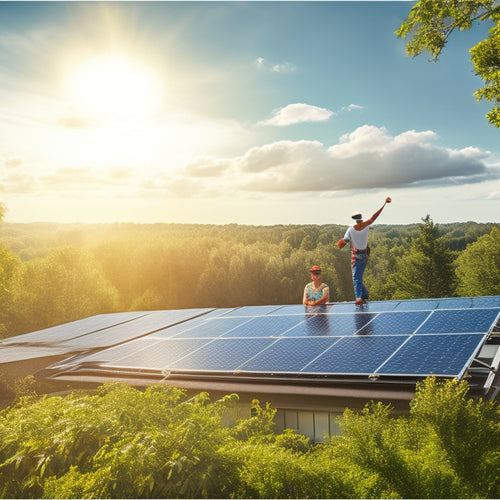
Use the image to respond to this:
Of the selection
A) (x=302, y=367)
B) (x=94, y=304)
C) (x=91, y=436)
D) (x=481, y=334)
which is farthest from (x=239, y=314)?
(x=94, y=304)

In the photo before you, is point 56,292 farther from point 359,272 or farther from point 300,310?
point 359,272

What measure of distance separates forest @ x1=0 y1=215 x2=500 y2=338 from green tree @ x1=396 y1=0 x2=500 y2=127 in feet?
124

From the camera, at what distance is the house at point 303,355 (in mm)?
7691

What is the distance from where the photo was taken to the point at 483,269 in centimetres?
5709

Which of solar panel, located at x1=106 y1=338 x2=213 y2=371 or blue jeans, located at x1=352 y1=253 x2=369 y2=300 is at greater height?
blue jeans, located at x1=352 y1=253 x2=369 y2=300

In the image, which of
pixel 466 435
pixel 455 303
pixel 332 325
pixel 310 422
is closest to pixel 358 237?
pixel 455 303

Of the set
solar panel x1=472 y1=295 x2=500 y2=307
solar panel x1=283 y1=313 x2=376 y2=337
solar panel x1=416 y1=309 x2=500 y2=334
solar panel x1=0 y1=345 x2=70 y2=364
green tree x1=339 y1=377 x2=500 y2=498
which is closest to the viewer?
green tree x1=339 y1=377 x2=500 y2=498

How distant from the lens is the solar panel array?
813cm

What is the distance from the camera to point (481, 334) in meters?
8.62

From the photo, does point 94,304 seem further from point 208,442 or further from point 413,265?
point 208,442

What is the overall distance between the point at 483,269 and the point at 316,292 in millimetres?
49823

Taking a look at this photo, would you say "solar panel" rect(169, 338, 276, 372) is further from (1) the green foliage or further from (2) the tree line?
(1) the green foliage

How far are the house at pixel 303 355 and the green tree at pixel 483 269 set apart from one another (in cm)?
4843

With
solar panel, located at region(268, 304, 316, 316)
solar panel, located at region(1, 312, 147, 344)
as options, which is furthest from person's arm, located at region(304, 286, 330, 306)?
solar panel, located at region(1, 312, 147, 344)
